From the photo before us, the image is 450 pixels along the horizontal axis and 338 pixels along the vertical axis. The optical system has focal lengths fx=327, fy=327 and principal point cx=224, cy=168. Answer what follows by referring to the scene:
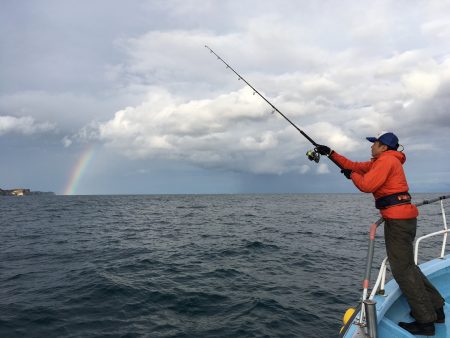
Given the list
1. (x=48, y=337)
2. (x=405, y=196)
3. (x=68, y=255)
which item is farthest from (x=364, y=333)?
(x=68, y=255)

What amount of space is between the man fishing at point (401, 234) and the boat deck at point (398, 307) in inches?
9.2

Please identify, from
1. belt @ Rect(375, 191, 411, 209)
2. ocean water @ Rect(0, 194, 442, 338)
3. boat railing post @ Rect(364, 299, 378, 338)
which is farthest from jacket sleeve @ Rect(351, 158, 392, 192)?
ocean water @ Rect(0, 194, 442, 338)

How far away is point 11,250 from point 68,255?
3974mm

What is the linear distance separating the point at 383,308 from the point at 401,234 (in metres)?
1.06

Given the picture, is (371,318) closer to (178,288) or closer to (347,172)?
(347,172)

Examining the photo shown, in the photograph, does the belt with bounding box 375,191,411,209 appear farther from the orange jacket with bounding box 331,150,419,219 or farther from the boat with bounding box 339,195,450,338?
the boat with bounding box 339,195,450,338

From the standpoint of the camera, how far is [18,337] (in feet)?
23.3

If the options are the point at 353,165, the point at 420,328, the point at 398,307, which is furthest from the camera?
the point at 353,165

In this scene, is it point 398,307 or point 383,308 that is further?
point 398,307

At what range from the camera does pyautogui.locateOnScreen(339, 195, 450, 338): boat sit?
391cm

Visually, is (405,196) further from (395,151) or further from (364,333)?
(364,333)

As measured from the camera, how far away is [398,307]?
5105 mm

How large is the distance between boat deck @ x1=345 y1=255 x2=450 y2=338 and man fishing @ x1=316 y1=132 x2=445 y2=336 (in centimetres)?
23

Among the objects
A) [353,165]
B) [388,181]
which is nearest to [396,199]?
[388,181]
